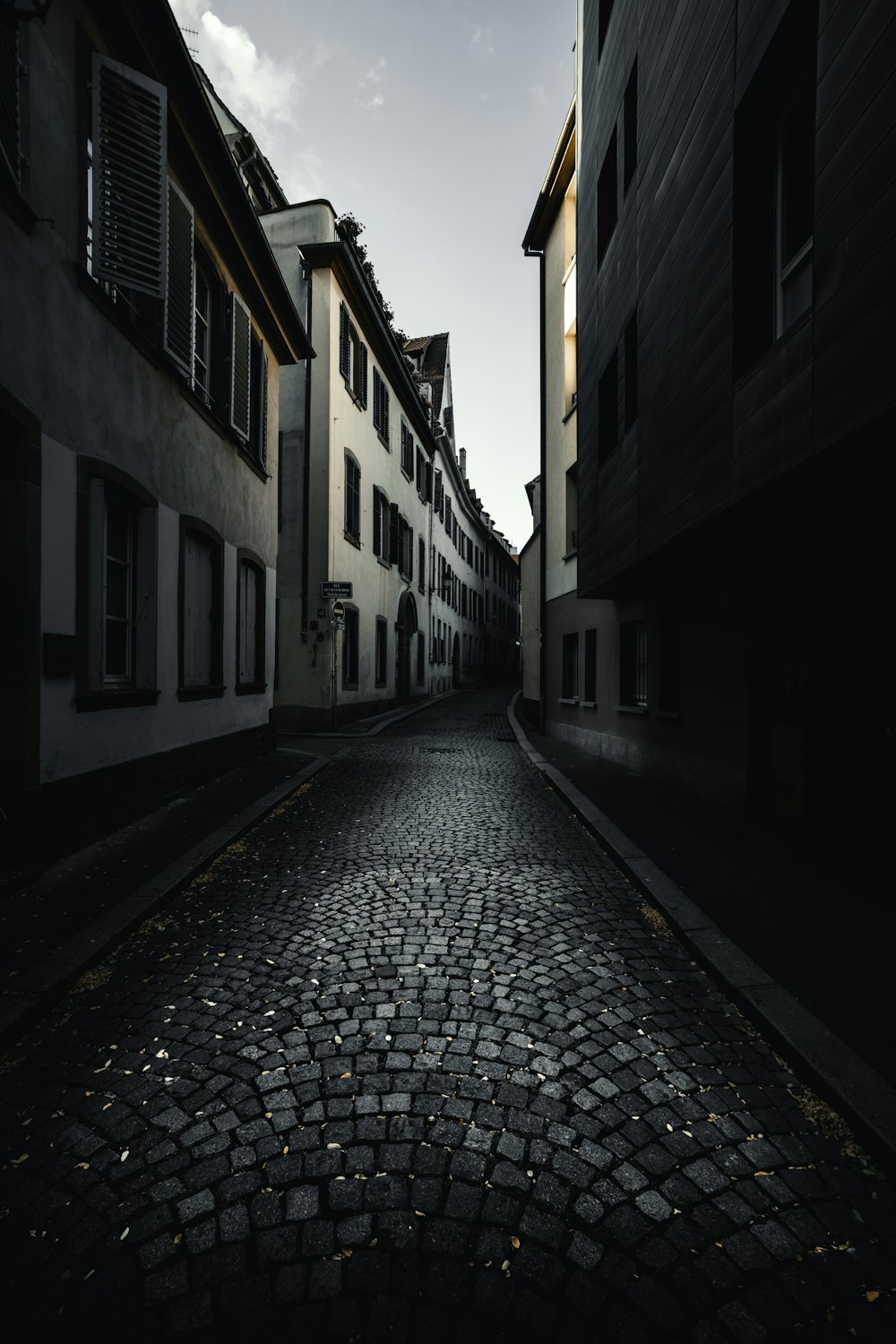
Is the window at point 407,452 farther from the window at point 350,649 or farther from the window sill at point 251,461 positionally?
the window sill at point 251,461

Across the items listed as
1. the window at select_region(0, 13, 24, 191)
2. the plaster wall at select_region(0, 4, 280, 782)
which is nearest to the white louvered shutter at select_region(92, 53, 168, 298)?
the plaster wall at select_region(0, 4, 280, 782)

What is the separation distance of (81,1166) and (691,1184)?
192 cm

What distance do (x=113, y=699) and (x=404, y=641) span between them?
1864cm

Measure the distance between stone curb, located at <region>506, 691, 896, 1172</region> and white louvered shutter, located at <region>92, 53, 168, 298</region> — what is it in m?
6.87

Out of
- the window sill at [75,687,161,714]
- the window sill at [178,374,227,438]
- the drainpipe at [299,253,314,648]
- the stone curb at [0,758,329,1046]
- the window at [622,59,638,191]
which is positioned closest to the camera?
the stone curb at [0,758,329,1046]

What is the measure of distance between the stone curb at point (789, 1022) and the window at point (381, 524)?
1679 centimetres

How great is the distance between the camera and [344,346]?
17.6m

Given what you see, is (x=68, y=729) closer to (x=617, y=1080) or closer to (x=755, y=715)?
(x=617, y=1080)

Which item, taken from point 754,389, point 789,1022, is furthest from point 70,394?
point 789,1022

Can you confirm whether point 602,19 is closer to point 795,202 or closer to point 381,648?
point 795,202

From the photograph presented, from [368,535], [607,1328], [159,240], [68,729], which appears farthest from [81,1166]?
[368,535]

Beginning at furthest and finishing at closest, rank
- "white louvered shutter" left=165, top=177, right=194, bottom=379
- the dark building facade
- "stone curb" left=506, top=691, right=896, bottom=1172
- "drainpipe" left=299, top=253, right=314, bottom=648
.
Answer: "drainpipe" left=299, top=253, right=314, bottom=648 → "white louvered shutter" left=165, top=177, right=194, bottom=379 → the dark building facade → "stone curb" left=506, top=691, right=896, bottom=1172

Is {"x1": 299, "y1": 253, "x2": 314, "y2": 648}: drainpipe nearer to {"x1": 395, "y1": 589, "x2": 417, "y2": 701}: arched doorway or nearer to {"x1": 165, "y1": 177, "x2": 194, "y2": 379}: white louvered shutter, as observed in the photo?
{"x1": 395, "y1": 589, "x2": 417, "y2": 701}: arched doorway

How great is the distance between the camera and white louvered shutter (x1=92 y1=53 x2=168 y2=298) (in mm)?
6129
